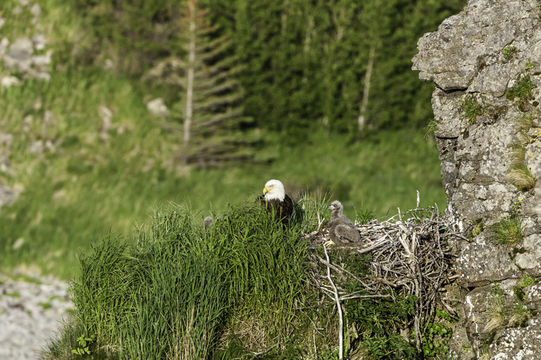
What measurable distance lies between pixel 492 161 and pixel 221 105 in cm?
1906

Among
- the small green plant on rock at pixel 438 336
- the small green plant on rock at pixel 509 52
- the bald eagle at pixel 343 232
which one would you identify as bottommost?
the small green plant on rock at pixel 438 336

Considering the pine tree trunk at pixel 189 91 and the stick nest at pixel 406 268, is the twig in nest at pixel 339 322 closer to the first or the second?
the stick nest at pixel 406 268

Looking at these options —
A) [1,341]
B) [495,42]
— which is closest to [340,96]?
[1,341]

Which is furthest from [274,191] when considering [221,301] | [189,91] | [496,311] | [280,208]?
[189,91]

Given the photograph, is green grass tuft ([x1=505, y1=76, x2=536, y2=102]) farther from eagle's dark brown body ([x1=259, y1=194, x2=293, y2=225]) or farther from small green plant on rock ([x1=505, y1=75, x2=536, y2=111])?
eagle's dark brown body ([x1=259, y1=194, x2=293, y2=225])

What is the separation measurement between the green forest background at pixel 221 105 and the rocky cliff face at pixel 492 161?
46.7 feet

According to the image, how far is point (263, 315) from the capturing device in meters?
8.11

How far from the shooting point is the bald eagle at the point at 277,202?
8.65 m

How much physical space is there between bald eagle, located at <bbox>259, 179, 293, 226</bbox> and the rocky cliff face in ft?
6.40

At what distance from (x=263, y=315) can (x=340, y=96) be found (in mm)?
19718

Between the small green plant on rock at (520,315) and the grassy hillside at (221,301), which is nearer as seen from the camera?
the small green plant on rock at (520,315)

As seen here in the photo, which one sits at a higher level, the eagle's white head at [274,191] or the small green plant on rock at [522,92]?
the small green plant on rock at [522,92]

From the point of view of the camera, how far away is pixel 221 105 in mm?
25969

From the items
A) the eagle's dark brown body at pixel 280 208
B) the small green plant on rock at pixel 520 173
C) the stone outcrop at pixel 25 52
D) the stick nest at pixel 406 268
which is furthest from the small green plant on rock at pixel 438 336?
the stone outcrop at pixel 25 52
